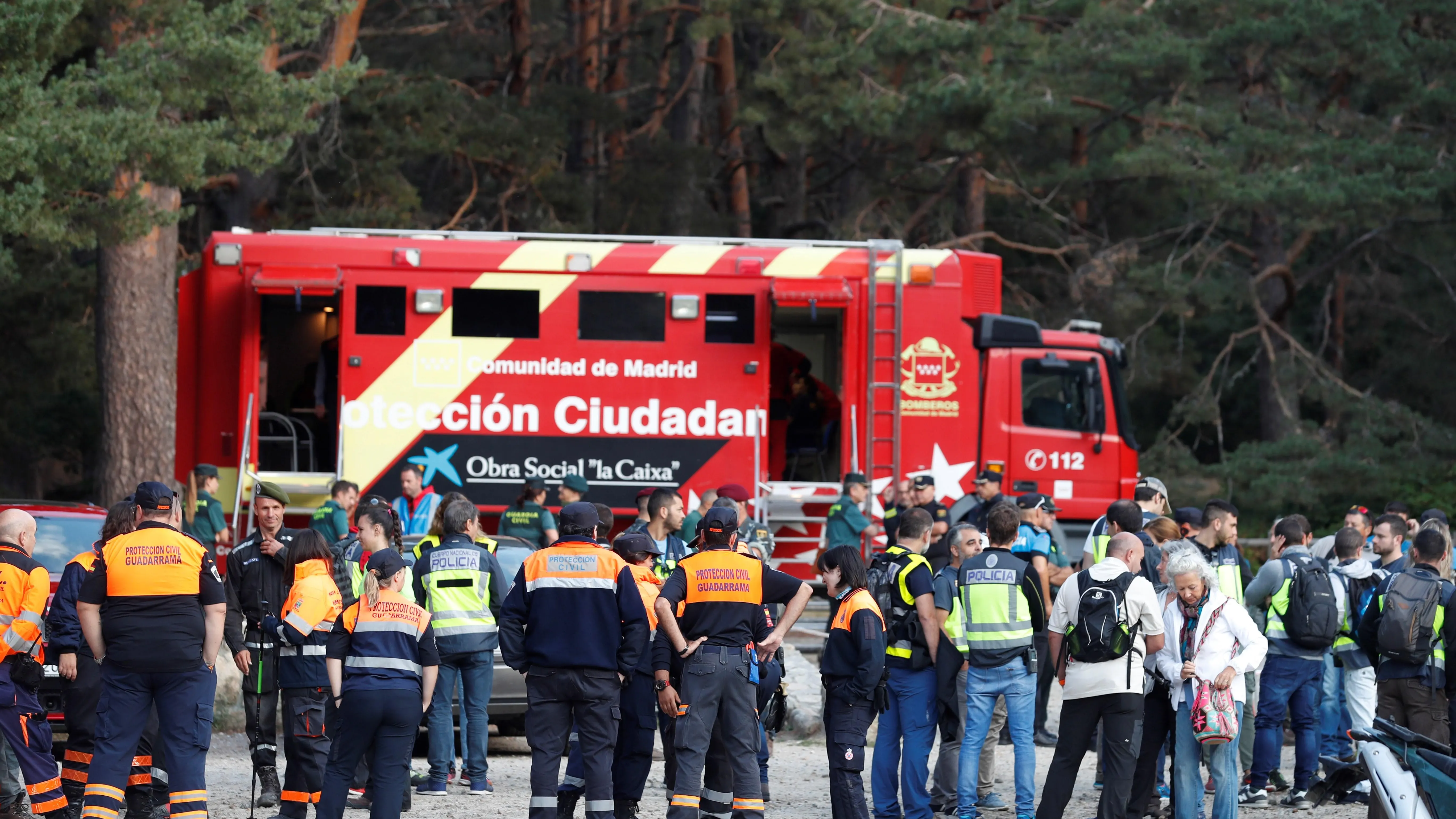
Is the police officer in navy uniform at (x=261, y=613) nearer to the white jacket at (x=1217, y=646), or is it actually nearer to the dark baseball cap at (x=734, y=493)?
the dark baseball cap at (x=734, y=493)

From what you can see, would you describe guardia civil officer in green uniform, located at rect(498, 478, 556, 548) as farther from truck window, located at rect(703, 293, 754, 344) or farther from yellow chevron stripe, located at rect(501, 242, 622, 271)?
truck window, located at rect(703, 293, 754, 344)

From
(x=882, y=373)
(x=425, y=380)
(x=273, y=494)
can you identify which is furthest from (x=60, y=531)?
(x=882, y=373)

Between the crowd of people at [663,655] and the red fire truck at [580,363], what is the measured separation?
11.9 feet

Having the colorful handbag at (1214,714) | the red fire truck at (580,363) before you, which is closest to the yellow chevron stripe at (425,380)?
the red fire truck at (580,363)

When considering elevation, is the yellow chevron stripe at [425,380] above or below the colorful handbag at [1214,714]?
above

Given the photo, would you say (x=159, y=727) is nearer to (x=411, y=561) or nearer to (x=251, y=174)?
(x=411, y=561)

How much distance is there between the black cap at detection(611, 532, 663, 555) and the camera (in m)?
7.93

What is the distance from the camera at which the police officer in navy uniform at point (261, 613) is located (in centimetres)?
841

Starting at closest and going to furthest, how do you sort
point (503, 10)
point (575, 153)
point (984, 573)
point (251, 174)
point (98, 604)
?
point (98, 604) < point (984, 573) < point (251, 174) < point (575, 153) < point (503, 10)

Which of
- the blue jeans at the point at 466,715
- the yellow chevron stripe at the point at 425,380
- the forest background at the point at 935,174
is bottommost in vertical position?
the blue jeans at the point at 466,715

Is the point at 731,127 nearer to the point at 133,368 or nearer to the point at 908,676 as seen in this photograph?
the point at 133,368

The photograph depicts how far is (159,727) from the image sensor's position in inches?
291

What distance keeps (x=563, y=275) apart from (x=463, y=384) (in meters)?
1.24

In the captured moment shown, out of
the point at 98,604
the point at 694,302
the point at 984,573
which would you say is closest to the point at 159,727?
the point at 98,604
